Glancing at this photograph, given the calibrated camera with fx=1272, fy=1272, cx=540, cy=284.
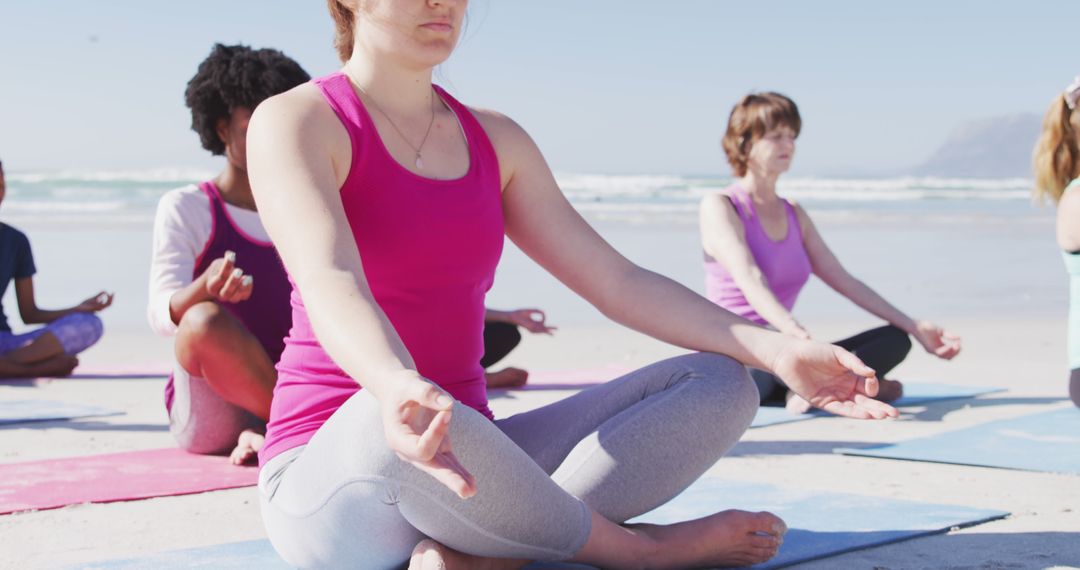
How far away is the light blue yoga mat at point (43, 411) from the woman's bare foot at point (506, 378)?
156 cm

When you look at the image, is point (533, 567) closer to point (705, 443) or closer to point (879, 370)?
point (705, 443)

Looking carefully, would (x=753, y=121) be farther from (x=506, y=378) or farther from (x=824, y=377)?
(x=824, y=377)

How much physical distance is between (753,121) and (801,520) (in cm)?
253

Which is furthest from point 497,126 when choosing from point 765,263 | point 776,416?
point 765,263

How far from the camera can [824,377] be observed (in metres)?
2.27

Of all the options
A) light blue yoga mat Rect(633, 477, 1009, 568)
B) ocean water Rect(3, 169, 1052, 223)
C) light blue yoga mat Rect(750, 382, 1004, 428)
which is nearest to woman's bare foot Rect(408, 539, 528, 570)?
light blue yoga mat Rect(633, 477, 1009, 568)

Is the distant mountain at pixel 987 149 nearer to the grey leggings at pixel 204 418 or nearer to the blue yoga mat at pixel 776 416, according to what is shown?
the blue yoga mat at pixel 776 416

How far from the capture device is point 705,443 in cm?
231

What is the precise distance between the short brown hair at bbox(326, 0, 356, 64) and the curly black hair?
52.4 inches

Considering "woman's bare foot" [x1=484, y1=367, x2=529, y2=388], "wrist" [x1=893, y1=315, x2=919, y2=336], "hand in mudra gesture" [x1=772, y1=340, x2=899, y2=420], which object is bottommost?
"woman's bare foot" [x1=484, y1=367, x2=529, y2=388]

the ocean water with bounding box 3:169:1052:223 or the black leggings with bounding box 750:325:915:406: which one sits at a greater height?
the black leggings with bounding box 750:325:915:406

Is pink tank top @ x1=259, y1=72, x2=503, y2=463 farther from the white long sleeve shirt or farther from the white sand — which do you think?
the white long sleeve shirt

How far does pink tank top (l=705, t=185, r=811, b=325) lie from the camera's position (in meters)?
5.06

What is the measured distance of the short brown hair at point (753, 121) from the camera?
5.08 metres
